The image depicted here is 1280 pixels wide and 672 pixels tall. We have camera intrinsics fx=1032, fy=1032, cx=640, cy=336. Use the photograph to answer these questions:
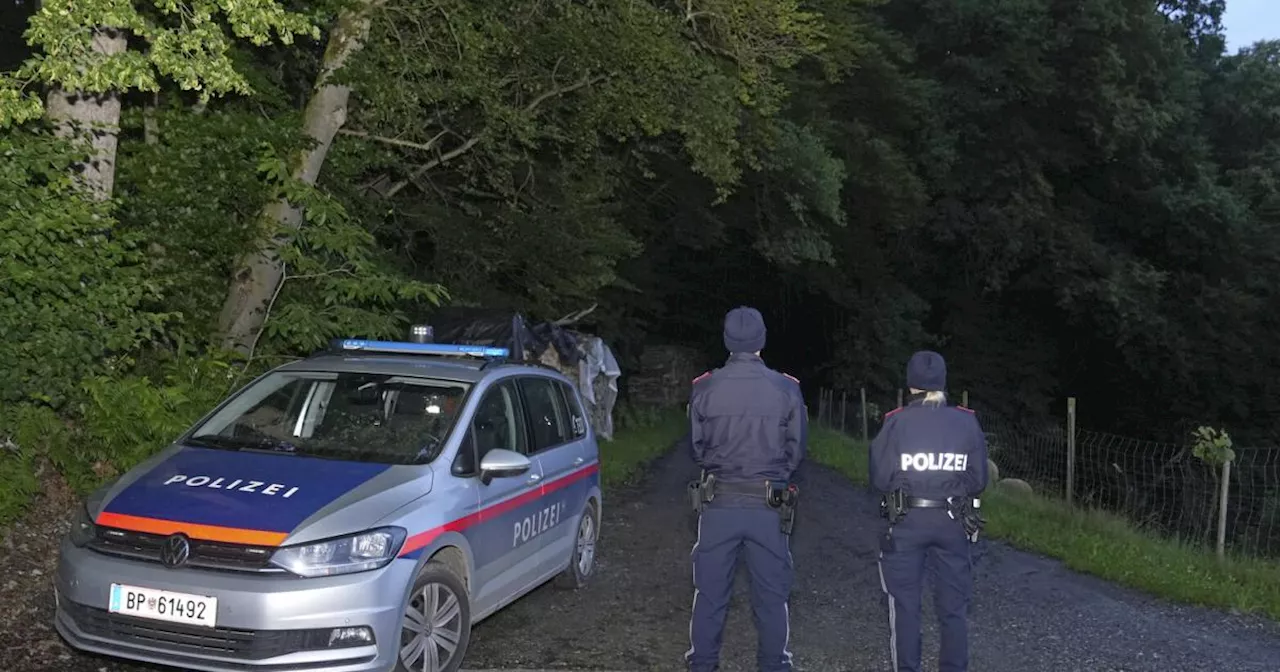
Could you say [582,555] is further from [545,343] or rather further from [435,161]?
[545,343]

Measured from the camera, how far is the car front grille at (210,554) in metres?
4.70

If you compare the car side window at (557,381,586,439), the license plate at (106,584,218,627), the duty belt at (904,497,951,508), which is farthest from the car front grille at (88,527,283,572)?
the car side window at (557,381,586,439)

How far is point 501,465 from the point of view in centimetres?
565

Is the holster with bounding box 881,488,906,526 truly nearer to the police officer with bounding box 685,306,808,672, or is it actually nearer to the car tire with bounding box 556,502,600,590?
the police officer with bounding box 685,306,808,672

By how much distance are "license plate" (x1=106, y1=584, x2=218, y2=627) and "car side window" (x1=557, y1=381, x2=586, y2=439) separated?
11.2 feet

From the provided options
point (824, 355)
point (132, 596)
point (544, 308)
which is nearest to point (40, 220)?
point (132, 596)

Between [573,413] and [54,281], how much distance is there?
3.88 metres

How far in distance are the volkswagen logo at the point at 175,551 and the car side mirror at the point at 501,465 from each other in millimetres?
1552

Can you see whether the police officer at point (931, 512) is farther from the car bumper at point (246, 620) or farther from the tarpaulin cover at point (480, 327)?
the tarpaulin cover at point (480, 327)

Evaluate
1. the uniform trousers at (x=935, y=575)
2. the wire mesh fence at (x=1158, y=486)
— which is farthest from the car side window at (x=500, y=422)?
the wire mesh fence at (x=1158, y=486)

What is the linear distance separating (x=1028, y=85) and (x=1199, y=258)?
799cm

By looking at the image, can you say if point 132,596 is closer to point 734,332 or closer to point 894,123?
point 734,332

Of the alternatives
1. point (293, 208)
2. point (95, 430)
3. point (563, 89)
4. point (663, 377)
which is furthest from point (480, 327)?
point (663, 377)

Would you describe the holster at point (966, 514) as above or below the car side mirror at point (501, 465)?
below
